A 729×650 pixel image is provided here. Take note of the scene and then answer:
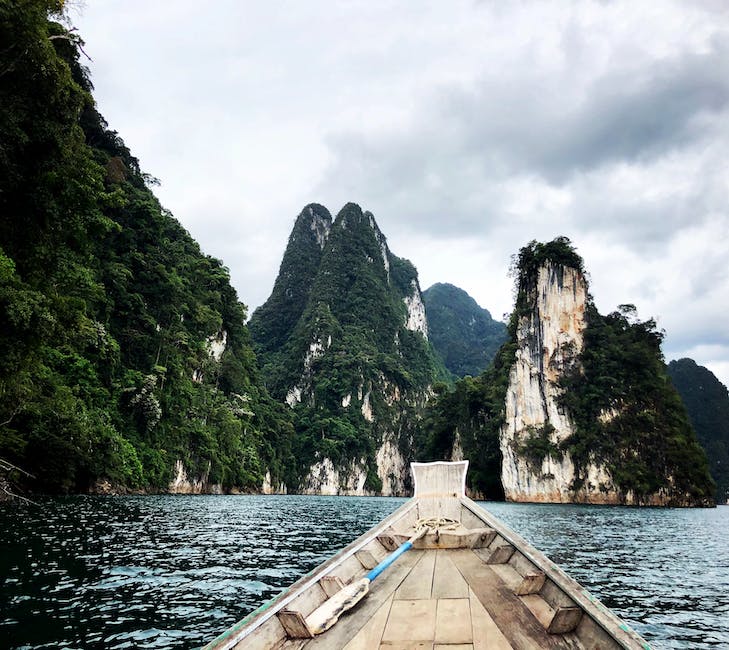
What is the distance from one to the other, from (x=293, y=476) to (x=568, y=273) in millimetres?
50119

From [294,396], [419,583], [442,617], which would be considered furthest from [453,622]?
[294,396]

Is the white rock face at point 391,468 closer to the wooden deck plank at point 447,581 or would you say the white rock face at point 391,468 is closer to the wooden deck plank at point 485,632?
the wooden deck plank at point 447,581

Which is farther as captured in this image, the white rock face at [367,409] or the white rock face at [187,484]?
the white rock face at [367,409]

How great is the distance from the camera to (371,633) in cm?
356

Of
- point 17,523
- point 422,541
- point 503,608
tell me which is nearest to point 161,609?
point 422,541

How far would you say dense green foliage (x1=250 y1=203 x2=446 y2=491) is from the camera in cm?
8806

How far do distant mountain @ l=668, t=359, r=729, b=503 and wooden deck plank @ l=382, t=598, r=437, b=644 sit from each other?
107 metres

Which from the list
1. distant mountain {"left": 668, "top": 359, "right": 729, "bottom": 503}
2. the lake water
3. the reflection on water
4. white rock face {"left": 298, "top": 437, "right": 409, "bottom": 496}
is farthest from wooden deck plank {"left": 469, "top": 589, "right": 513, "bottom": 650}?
distant mountain {"left": 668, "top": 359, "right": 729, "bottom": 503}

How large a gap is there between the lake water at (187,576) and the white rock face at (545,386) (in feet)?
138

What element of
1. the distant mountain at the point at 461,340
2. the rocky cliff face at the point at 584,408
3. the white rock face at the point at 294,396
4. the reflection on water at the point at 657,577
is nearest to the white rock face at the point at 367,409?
the white rock face at the point at 294,396

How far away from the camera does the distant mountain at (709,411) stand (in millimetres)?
90438

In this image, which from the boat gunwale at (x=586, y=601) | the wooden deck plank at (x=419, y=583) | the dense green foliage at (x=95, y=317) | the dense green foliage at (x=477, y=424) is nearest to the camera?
the boat gunwale at (x=586, y=601)

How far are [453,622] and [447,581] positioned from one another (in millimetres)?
1275

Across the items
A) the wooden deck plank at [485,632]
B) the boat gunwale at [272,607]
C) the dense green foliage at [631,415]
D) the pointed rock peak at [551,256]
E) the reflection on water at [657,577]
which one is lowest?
the reflection on water at [657,577]
